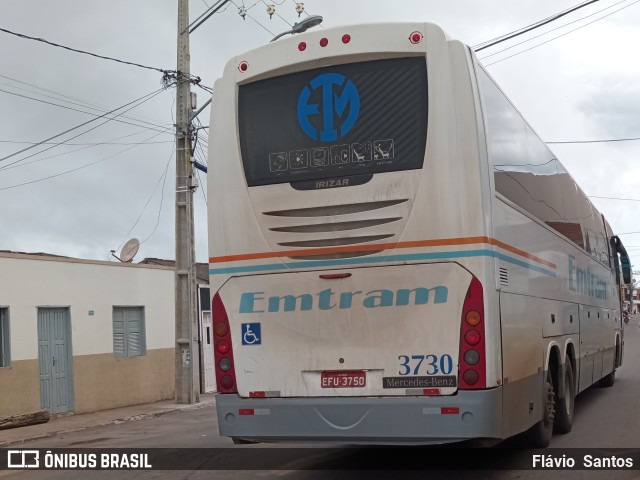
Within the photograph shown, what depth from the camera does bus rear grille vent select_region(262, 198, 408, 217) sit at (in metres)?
7.11

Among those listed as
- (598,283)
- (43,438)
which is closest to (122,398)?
(43,438)

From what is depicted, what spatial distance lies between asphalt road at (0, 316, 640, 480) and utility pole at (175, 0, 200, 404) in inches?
61.8

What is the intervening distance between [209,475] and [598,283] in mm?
8621

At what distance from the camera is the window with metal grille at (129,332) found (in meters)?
20.9

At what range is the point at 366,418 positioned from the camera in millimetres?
6969

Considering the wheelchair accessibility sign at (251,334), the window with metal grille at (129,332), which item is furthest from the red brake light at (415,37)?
the window with metal grille at (129,332)

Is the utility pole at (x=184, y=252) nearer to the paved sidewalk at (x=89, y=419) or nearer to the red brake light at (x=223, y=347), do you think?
the paved sidewalk at (x=89, y=419)

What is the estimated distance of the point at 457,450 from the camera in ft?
32.4

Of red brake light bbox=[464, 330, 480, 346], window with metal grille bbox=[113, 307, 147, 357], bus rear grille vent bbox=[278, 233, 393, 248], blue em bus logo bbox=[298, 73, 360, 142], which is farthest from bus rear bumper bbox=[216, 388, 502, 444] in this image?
window with metal grille bbox=[113, 307, 147, 357]

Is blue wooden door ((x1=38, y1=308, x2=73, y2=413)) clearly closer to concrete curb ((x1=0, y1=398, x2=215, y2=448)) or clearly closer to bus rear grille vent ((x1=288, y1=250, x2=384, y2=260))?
concrete curb ((x1=0, y1=398, x2=215, y2=448))

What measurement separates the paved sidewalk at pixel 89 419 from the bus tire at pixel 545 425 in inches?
365

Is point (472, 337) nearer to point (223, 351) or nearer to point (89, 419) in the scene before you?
point (223, 351)

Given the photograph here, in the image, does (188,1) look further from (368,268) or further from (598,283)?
(368,268)

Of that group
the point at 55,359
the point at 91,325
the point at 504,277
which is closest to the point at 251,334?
the point at 504,277
